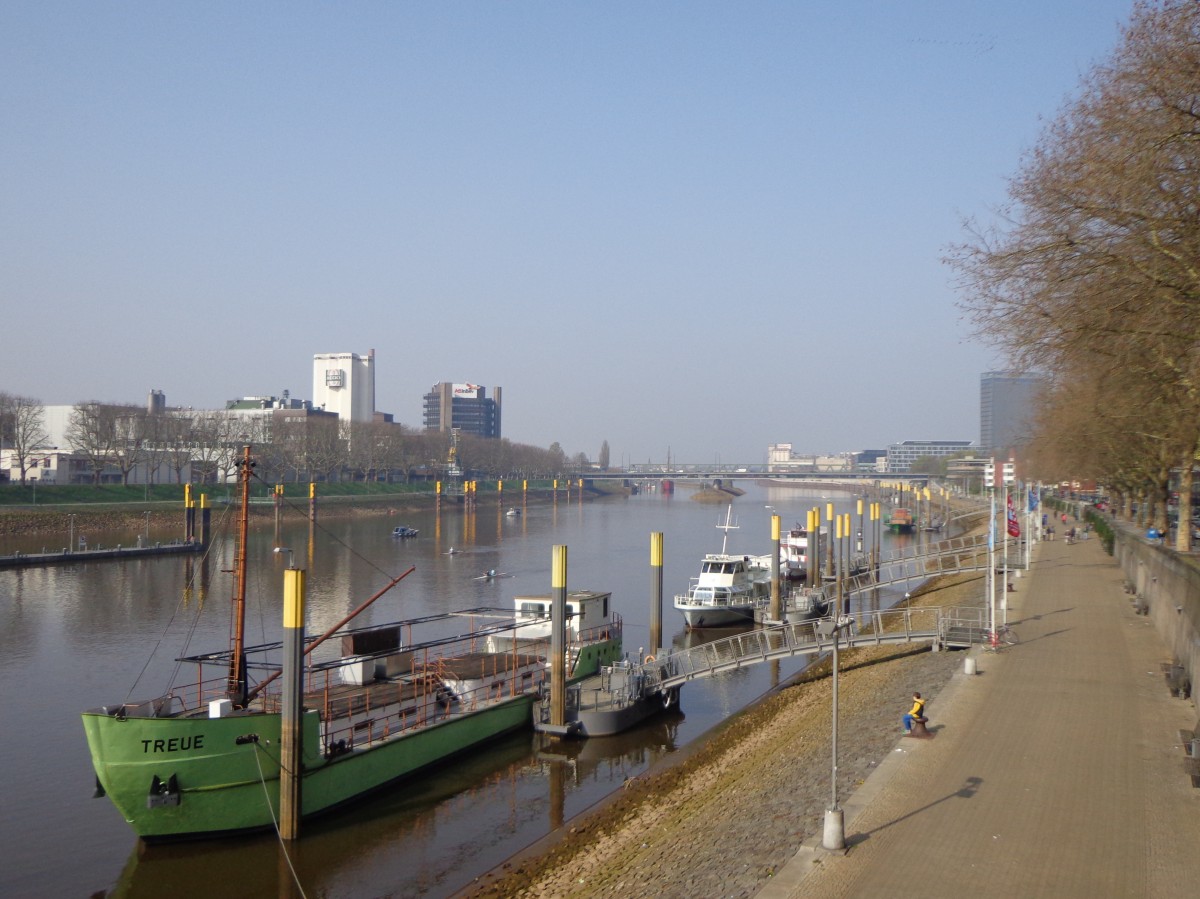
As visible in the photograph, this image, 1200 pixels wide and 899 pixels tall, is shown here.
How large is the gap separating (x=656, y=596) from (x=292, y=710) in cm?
1991

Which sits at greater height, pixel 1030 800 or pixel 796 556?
pixel 1030 800

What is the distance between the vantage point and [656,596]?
125ft

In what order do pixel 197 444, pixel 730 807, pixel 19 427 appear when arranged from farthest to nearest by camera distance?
pixel 197 444, pixel 19 427, pixel 730 807

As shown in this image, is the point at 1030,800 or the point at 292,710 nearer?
the point at 1030,800

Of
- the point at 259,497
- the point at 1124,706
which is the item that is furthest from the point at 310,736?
the point at 259,497

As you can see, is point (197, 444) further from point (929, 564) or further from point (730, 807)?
point (730, 807)

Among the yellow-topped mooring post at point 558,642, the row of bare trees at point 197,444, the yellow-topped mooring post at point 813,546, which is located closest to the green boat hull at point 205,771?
the yellow-topped mooring post at point 558,642

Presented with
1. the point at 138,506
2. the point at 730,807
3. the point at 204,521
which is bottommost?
the point at 730,807

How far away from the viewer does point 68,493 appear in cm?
9500

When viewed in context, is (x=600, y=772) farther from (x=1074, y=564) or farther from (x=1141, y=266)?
(x=1074, y=564)

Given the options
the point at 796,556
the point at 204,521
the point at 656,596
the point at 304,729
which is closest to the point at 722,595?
the point at 656,596

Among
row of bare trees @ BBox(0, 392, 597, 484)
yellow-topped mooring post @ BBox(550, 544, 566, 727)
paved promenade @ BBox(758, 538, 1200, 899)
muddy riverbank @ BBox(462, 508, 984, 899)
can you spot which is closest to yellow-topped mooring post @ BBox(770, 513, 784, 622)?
muddy riverbank @ BBox(462, 508, 984, 899)

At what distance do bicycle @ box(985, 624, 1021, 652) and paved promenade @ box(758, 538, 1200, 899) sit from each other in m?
2.56

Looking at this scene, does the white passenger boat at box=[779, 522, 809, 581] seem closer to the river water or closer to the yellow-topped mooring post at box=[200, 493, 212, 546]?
the river water
